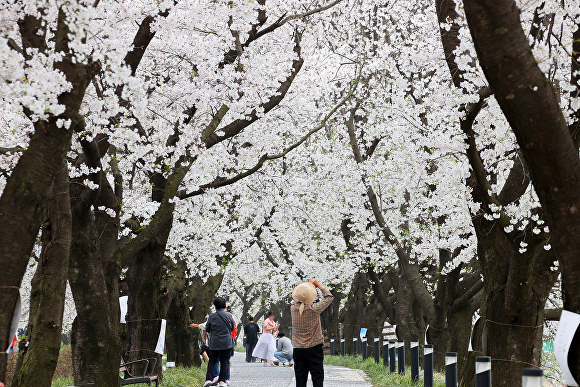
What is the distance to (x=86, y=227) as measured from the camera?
876 cm

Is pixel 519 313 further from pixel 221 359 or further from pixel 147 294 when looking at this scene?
pixel 147 294

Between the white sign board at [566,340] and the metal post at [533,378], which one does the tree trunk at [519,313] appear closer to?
the white sign board at [566,340]

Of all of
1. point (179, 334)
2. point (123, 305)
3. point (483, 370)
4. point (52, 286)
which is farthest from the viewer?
point (179, 334)

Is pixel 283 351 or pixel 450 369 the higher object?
pixel 450 369

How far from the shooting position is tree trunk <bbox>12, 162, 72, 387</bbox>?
7.15 meters

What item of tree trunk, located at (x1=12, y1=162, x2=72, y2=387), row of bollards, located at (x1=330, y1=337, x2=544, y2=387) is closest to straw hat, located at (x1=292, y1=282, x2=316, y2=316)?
row of bollards, located at (x1=330, y1=337, x2=544, y2=387)

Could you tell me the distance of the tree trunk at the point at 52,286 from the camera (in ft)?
23.5

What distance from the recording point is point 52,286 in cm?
728

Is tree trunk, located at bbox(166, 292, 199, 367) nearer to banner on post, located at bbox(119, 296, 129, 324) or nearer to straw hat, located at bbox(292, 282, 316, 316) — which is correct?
banner on post, located at bbox(119, 296, 129, 324)

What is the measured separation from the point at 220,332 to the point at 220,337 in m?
0.09

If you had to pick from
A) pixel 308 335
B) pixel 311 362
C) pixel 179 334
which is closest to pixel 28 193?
pixel 308 335

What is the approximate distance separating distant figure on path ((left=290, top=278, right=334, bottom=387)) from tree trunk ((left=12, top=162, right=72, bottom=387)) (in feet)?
10.4

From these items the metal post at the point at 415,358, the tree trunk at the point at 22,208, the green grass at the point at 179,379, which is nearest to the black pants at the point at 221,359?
the green grass at the point at 179,379

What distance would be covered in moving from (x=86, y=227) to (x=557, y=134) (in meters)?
6.21
